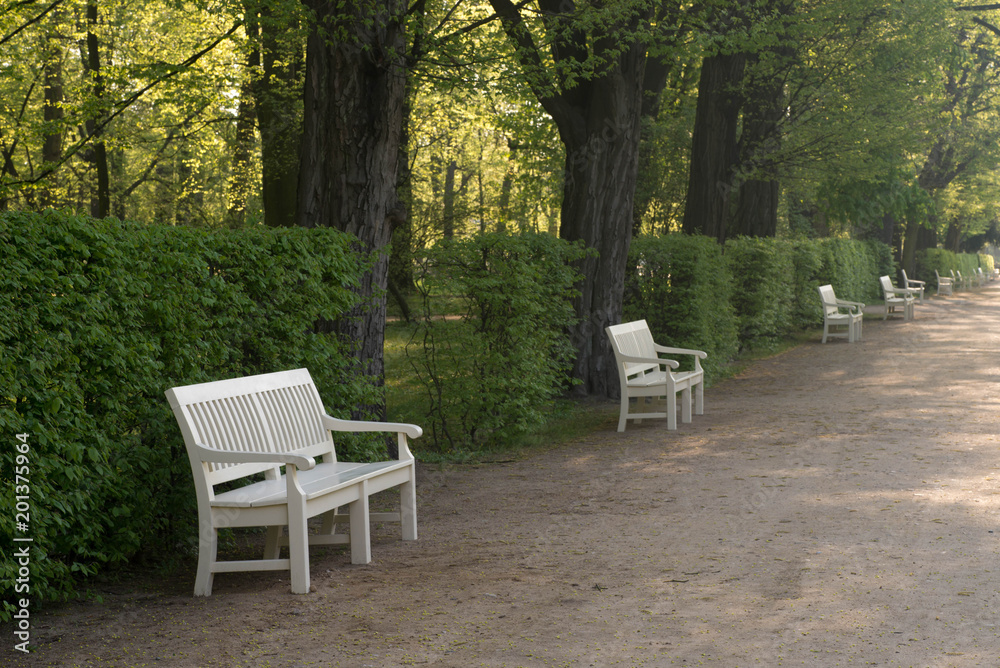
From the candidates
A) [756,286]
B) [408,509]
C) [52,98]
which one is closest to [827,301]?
[756,286]

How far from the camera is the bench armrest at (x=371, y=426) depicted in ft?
19.1

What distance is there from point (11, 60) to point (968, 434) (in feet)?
72.2

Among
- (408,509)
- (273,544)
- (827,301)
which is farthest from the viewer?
(827,301)

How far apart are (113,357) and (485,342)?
470 centimetres

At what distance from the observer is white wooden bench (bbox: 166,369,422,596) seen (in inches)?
190

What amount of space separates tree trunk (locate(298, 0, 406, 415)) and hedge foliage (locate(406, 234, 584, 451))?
103 cm

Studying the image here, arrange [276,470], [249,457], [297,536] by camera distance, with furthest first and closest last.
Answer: [276,470] < [297,536] < [249,457]

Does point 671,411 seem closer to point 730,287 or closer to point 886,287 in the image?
point 730,287

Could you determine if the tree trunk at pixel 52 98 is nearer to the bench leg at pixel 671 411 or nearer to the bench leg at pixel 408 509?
the bench leg at pixel 671 411

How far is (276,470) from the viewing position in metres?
5.60

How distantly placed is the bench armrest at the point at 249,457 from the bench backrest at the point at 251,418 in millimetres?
50

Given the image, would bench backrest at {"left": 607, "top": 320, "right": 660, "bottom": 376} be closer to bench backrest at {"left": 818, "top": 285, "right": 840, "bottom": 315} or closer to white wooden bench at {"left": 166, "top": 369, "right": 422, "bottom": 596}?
white wooden bench at {"left": 166, "top": 369, "right": 422, "bottom": 596}

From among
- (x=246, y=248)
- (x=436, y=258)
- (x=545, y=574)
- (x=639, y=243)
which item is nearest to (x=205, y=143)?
(x=639, y=243)

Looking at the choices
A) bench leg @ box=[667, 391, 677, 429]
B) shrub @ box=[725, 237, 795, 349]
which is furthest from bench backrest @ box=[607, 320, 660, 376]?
shrub @ box=[725, 237, 795, 349]
